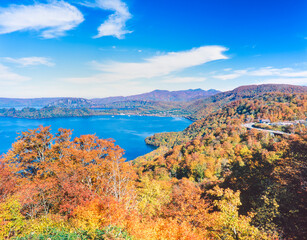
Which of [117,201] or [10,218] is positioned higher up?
[10,218]

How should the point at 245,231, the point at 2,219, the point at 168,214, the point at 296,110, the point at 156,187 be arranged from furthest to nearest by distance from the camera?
the point at 296,110, the point at 156,187, the point at 168,214, the point at 245,231, the point at 2,219

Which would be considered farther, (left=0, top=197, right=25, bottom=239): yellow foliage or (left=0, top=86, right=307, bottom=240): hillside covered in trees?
(left=0, top=86, right=307, bottom=240): hillside covered in trees

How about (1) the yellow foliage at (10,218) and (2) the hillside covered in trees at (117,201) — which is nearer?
(1) the yellow foliage at (10,218)

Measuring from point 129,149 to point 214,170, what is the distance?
106m

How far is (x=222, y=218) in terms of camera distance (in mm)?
12508

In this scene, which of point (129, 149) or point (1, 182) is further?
point (129, 149)

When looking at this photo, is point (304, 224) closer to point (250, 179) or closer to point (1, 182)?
point (250, 179)

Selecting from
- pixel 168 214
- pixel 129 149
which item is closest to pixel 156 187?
pixel 168 214

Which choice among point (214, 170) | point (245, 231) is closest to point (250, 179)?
point (245, 231)

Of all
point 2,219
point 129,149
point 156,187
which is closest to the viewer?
point 2,219

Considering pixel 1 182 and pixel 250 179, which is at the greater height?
pixel 1 182

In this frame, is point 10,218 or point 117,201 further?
point 117,201

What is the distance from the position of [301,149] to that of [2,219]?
111 feet

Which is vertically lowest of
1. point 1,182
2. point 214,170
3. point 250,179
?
point 214,170
